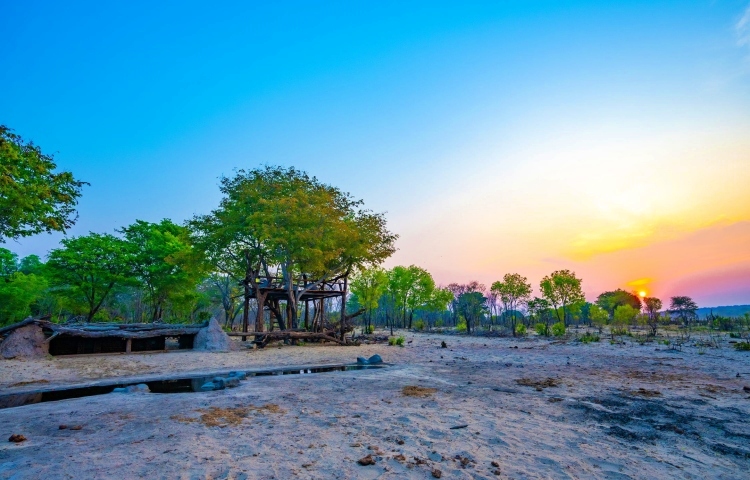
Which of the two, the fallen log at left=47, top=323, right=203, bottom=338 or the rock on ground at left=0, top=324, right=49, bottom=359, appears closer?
the rock on ground at left=0, top=324, right=49, bottom=359

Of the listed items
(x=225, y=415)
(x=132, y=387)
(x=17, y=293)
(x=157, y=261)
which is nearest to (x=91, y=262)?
(x=157, y=261)

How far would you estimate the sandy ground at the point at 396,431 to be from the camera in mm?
4203

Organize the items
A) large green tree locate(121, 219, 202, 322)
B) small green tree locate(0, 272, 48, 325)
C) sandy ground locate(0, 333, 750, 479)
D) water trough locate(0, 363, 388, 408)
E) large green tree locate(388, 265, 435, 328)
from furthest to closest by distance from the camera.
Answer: large green tree locate(388, 265, 435, 328)
small green tree locate(0, 272, 48, 325)
large green tree locate(121, 219, 202, 322)
water trough locate(0, 363, 388, 408)
sandy ground locate(0, 333, 750, 479)

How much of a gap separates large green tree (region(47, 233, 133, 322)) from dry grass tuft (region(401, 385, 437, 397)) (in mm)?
27317

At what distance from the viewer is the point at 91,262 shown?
26484 mm

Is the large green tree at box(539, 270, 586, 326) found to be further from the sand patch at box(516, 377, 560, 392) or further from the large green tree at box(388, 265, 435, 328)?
the sand patch at box(516, 377, 560, 392)

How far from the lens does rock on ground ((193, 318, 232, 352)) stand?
63.1ft

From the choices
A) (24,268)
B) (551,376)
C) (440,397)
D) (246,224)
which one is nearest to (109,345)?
(246,224)

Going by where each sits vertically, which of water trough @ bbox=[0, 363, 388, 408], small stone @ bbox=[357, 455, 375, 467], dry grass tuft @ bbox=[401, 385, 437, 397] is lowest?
water trough @ bbox=[0, 363, 388, 408]

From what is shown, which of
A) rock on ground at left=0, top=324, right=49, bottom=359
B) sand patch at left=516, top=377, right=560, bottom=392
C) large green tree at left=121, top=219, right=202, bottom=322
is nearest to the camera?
sand patch at left=516, top=377, right=560, bottom=392

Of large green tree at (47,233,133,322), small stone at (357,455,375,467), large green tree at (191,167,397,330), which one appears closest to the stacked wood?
large green tree at (191,167,397,330)

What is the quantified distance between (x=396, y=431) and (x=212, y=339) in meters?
16.9

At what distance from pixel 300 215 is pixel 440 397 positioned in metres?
16.1

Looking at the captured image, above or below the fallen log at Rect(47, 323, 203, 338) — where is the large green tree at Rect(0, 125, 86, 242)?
above
